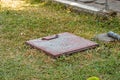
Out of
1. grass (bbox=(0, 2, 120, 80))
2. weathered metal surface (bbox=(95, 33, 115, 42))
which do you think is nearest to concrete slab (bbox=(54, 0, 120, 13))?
grass (bbox=(0, 2, 120, 80))

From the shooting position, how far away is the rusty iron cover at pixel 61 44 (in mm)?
4297

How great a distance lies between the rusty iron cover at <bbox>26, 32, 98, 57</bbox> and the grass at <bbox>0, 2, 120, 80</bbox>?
0.08 metres

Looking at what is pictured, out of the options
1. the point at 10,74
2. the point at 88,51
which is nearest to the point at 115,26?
the point at 88,51

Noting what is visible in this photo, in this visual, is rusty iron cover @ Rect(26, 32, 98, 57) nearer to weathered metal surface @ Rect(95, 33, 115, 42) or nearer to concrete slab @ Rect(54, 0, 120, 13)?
Answer: weathered metal surface @ Rect(95, 33, 115, 42)

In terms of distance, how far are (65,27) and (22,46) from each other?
106 cm

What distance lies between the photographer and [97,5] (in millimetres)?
6336

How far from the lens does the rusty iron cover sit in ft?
14.1

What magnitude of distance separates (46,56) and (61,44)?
13.9 inches

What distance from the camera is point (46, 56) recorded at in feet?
14.0

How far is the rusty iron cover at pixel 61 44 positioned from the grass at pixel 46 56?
0.25ft

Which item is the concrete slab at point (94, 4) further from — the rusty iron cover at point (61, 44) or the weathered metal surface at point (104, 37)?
the rusty iron cover at point (61, 44)

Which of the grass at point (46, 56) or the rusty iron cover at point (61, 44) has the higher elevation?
the rusty iron cover at point (61, 44)

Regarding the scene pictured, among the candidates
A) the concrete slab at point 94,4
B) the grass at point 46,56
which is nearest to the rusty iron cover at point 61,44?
the grass at point 46,56

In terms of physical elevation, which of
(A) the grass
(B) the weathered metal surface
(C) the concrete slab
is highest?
(C) the concrete slab
